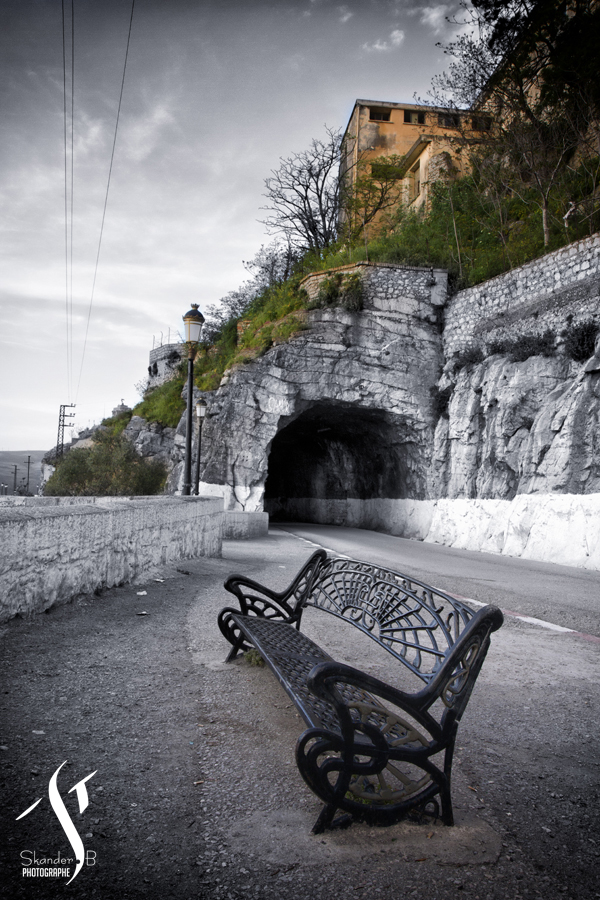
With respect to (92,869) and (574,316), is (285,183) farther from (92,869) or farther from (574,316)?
(92,869)

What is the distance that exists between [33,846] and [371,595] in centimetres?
218

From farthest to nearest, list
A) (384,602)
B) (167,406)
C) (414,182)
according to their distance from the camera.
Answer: (167,406) < (414,182) < (384,602)

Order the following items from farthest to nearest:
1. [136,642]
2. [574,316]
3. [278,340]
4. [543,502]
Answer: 1. [278,340]
2. [574,316]
3. [543,502]
4. [136,642]

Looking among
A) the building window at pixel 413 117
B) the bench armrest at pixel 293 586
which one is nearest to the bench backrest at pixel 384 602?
the bench armrest at pixel 293 586

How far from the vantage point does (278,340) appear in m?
25.0

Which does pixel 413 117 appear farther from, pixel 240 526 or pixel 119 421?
pixel 240 526

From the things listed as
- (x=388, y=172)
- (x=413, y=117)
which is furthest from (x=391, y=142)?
(x=388, y=172)

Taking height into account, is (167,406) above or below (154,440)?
above

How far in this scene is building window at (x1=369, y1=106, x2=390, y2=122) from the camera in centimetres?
4131

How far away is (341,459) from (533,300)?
53.5 ft

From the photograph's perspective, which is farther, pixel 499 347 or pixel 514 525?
pixel 499 347

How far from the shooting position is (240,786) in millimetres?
2354

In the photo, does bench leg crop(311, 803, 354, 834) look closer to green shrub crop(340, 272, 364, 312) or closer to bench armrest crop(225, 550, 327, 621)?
bench armrest crop(225, 550, 327, 621)

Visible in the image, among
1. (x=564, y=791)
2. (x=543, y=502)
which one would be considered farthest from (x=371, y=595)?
(x=543, y=502)
